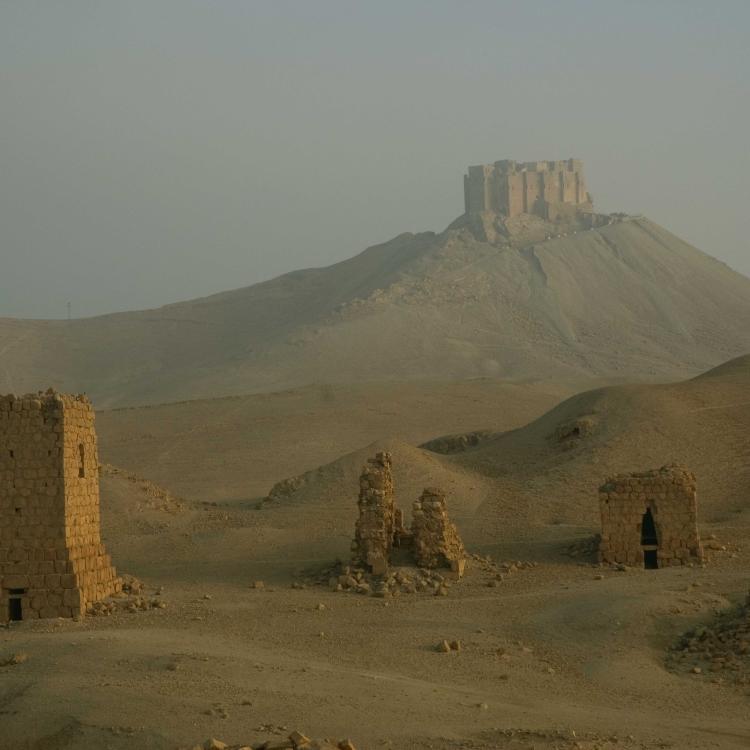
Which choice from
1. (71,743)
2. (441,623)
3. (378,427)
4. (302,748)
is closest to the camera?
(302,748)

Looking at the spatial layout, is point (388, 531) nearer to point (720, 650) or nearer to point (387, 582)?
point (387, 582)

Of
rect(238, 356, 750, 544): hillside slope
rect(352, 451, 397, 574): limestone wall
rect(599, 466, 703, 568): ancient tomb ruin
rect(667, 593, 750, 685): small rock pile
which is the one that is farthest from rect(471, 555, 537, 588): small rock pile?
rect(667, 593, 750, 685): small rock pile

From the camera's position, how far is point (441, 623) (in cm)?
1838

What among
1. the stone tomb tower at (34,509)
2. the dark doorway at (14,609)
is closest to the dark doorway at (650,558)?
the stone tomb tower at (34,509)

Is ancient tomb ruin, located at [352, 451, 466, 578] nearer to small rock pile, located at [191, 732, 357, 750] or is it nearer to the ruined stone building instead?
small rock pile, located at [191, 732, 357, 750]

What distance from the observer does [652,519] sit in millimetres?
22891

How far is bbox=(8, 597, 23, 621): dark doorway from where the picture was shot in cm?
1867

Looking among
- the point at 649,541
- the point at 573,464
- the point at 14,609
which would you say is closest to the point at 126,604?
the point at 14,609

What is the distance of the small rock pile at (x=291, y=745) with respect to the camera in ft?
39.2

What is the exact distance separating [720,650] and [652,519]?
5.96 m

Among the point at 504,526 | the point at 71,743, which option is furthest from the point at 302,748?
the point at 504,526

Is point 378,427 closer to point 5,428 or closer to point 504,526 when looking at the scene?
point 504,526

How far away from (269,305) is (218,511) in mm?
64110

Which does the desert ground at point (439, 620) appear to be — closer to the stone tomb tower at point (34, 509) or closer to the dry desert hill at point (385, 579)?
the dry desert hill at point (385, 579)
